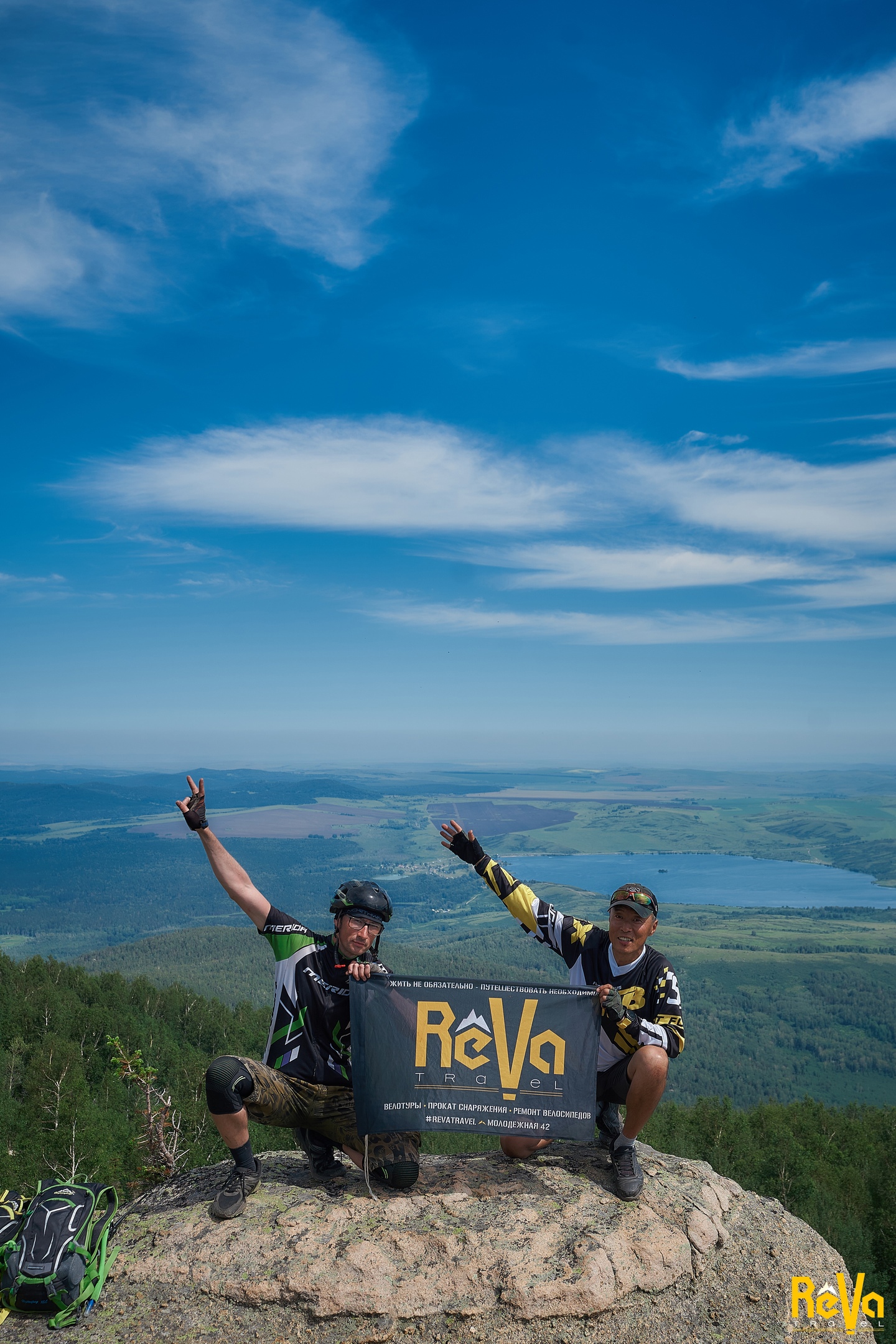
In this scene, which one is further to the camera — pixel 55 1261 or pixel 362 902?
pixel 362 902

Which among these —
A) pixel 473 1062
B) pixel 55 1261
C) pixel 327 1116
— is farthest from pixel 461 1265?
pixel 55 1261

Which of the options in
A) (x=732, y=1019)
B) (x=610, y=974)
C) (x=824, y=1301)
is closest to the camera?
(x=824, y=1301)

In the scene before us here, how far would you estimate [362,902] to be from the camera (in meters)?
7.18

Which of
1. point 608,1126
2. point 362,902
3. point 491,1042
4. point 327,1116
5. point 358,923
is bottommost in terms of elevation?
point 608,1126

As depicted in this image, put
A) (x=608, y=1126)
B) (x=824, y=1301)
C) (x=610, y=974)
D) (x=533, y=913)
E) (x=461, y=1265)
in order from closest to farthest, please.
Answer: (x=461, y=1265) → (x=824, y=1301) → (x=610, y=974) → (x=533, y=913) → (x=608, y=1126)

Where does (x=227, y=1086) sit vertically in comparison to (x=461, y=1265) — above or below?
above

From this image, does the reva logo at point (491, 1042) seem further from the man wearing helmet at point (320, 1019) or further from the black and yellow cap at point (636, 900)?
the black and yellow cap at point (636, 900)

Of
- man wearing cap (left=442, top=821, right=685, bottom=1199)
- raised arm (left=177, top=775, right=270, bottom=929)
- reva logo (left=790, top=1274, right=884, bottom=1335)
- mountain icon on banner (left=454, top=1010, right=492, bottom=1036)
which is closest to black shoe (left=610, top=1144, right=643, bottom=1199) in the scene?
man wearing cap (left=442, top=821, right=685, bottom=1199)

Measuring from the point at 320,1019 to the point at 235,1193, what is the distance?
5.15 feet

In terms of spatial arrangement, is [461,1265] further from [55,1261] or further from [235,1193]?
[55,1261]

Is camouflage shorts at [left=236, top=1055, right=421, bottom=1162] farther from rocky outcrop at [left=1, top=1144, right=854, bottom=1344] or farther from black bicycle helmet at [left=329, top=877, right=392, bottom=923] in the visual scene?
black bicycle helmet at [left=329, top=877, right=392, bottom=923]

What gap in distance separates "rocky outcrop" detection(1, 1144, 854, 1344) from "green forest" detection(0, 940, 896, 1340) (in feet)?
22.5

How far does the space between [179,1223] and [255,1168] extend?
0.73m

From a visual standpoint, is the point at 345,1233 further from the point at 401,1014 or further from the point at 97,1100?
the point at 97,1100
